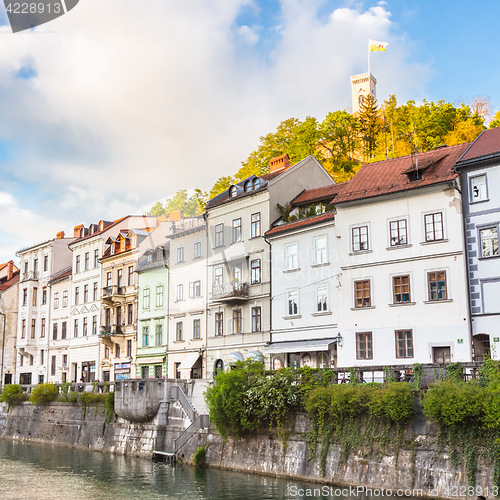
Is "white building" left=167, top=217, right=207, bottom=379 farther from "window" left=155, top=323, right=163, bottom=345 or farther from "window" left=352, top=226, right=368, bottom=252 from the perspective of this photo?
"window" left=352, top=226, right=368, bottom=252

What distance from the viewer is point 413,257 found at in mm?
35344

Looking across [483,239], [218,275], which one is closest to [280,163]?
[218,275]

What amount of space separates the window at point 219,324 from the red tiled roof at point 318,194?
968 cm

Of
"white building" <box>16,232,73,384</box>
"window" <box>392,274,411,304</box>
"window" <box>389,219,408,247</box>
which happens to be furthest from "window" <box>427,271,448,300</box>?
"white building" <box>16,232,73,384</box>

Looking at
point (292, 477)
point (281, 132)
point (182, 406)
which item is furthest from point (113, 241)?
point (292, 477)

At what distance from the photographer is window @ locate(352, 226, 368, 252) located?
37.5m

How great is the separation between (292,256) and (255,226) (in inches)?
188

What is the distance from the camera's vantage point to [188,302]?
51.0m

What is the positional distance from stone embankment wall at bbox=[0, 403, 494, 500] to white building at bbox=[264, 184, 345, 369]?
8.54 m

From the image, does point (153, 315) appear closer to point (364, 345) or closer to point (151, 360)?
point (151, 360)

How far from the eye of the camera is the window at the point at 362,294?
3675cm

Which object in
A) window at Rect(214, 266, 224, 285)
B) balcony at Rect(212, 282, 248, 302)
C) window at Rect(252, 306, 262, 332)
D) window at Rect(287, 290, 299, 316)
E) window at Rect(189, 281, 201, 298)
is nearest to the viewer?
window at Rect(287, 290, 299, 316)

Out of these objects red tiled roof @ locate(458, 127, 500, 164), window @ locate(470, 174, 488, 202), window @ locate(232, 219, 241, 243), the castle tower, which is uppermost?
the castle tower

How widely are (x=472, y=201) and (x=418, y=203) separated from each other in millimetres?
2887
